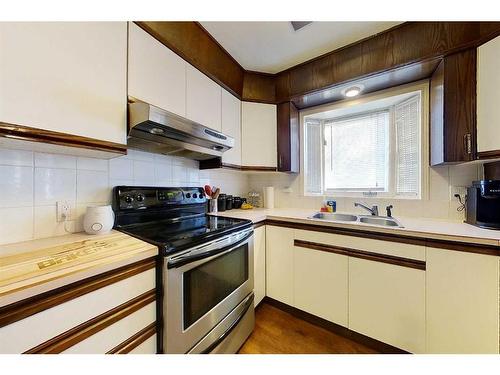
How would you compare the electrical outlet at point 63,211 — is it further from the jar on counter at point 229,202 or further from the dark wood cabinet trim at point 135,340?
the jar on counter at point 229,202

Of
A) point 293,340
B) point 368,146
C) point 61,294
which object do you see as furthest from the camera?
point 368,146

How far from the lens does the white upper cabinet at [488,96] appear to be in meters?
1.13

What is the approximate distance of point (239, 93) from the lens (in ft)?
6.61

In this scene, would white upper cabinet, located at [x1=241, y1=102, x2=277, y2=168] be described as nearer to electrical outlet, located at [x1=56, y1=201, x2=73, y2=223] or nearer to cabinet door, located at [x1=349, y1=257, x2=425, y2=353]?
cabinet door, located at [x1=349, y1=257, x2=425, y2=353]

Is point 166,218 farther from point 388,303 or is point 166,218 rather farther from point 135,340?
point 388,303

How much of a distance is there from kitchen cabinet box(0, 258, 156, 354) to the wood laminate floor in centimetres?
84

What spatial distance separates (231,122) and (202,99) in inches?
15.7

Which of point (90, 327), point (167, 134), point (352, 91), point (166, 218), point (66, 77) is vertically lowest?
point (90, 327)

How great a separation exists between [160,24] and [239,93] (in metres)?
0.91

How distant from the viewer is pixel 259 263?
1760 millimetres

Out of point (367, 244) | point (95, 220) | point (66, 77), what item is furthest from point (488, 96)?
point (95, 220)

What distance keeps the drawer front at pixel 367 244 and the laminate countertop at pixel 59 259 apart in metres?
1.17

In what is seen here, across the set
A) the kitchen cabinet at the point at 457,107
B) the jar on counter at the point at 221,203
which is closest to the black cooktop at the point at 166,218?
the jar on counter at the point at 221,203

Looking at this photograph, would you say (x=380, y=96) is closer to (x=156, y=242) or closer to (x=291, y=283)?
(x=291, y=283)
